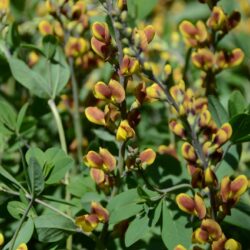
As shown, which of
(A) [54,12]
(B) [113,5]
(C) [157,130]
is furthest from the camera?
(C) [157,130]

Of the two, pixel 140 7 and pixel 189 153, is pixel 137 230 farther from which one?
pixel 140 7

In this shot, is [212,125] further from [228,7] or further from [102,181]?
[228,7]

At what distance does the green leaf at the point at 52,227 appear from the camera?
106 centimetres

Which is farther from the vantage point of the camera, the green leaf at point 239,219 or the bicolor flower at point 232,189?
the green leaf at point 239,219

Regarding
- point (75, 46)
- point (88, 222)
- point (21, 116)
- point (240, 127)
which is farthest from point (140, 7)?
point (88, 222)

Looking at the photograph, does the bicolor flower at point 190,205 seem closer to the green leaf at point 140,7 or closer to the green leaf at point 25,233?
the green leaf at point 25,233

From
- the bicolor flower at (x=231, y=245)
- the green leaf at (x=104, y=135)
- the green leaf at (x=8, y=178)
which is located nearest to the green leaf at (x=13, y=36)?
the green leaf at (x=104, y=135)

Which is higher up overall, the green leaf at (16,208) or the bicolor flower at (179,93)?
the bicolor flower at (179,93)

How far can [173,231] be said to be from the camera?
3.48 ft

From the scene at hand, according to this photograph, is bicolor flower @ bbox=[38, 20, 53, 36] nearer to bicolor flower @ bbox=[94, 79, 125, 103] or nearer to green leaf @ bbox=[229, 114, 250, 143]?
bicolor flower @ bbox=[94, 79, 125, 103]

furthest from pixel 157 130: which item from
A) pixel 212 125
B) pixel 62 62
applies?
pixel 212 125

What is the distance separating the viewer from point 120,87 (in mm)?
993

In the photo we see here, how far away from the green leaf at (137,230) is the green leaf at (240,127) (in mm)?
224

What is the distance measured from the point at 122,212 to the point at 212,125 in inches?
9.1
